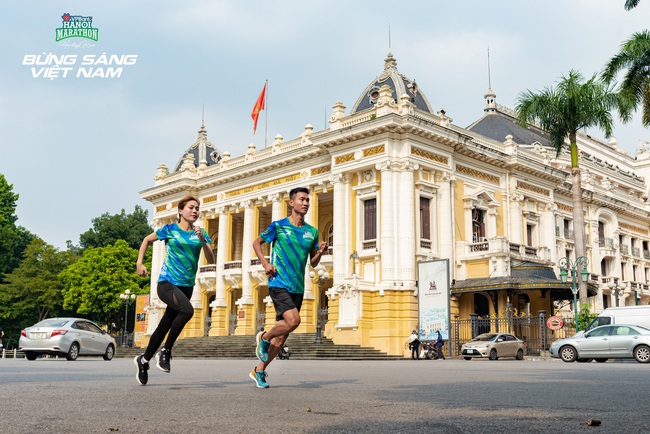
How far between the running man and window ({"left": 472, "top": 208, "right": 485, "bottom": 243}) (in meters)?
29.6

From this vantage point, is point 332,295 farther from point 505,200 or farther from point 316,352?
point 505,200

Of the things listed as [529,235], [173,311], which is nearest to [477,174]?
[529,235]

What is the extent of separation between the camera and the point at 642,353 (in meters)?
20.2

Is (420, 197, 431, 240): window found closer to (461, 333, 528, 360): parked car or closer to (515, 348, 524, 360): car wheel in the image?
(461, 333, 528, 360): parked car

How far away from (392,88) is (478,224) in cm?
877

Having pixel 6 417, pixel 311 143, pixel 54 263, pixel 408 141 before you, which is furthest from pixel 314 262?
pixel 54 263

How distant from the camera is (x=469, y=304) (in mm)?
34250

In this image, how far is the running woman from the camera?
7.80 m

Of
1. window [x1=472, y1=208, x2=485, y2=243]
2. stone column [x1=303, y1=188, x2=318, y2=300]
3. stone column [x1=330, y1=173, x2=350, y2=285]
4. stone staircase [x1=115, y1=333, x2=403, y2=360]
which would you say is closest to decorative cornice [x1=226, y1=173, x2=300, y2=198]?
stone column [x1=303, y1=188, x2=318, y2=300]

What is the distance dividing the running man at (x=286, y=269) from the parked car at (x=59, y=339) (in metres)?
13.5

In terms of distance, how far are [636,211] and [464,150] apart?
23.3 meters

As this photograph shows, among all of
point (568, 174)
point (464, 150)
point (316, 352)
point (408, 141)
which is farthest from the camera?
point (568, 174)

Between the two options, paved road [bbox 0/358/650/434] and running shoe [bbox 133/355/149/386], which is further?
running shoe [bbox 133/355/149/386]

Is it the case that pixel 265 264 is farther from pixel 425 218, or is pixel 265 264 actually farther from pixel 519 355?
pixel 425 218
